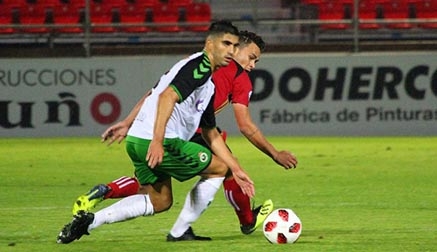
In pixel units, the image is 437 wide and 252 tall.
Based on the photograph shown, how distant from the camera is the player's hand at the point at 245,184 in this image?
756 centimetres

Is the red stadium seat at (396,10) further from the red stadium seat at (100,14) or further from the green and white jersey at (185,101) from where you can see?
the green and white jersey at (185,101)

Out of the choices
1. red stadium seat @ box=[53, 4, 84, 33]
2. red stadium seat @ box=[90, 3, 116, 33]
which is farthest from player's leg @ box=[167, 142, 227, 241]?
red stadium seat @ box=[90, 3, 116, 33]

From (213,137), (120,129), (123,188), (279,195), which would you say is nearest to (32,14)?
(279,195)

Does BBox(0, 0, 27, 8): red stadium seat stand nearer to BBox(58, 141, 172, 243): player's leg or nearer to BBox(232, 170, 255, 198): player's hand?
BBox(58, 141, 172, 243): player's leg

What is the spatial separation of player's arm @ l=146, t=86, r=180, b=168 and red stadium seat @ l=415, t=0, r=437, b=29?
1338 cm

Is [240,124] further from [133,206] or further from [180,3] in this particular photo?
[180,3]

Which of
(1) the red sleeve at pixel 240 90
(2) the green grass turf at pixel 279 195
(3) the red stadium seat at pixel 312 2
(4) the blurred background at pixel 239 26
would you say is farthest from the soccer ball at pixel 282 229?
(3) the red stadium seat at pixel 312 2

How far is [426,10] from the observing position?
826 inches

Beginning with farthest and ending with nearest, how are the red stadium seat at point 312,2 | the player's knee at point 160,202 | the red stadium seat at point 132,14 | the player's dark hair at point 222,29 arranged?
the red stadium seat at point 132,14, the red stadium seat at point 312,2, the player's knee at point 160,202, the player's dark hair at point 222,29

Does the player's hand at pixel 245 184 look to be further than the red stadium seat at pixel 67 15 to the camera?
No

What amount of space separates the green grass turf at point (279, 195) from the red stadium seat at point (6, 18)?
1939 millimetres

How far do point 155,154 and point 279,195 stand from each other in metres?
4.90

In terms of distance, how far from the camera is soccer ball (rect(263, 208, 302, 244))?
27.1ft

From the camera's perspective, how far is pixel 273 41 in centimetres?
2061
